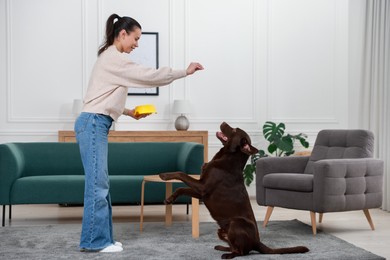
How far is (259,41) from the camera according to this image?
8.06 meters

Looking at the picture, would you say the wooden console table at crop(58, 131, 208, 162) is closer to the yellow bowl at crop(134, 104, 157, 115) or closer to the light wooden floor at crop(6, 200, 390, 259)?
the light wooden floor at crop(6, 200, 390, 259)

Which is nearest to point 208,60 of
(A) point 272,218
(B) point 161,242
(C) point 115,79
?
(A) point 272,218

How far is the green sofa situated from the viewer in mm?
5648

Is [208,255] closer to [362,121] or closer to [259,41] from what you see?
[362,121]

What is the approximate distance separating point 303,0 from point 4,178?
442 centimetres

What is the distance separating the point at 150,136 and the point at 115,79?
11.4 feet

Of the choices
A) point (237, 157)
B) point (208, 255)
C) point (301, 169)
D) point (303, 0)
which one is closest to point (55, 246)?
point (208, 255)

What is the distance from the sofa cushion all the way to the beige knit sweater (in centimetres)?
161

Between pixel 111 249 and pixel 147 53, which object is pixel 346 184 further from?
pixel 147 53

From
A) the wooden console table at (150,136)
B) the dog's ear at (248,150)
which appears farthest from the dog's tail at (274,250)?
the wooden console table at (150,136)

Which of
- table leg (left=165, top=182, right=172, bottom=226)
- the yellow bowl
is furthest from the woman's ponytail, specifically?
table leg (left=165, top=182, right=172, bottom=226)

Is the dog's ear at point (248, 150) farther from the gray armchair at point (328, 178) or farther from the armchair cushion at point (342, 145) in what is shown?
the armchair cushion at point (342, 145)

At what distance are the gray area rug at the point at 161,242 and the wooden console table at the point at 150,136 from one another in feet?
6.24

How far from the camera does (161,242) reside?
180 inches
